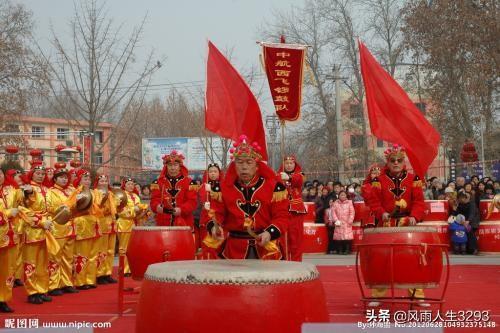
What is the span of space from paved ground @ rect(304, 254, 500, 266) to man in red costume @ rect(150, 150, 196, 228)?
465 centimetres

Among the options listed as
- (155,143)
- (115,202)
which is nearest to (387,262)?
(115,202)

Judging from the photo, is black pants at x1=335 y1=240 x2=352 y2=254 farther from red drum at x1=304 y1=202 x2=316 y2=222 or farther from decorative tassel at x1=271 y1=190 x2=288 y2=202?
decorative tassel at x1=271 y1=190 x2=288 y2=202

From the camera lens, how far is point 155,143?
37719 millimetres

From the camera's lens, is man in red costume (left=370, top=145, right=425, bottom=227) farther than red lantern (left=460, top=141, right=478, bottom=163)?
No

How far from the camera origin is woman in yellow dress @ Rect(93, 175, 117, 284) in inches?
388

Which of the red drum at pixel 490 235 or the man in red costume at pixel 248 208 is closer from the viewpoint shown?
the man in red costume at pixel 248 208

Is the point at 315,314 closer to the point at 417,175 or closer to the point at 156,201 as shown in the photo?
the point at 417,175

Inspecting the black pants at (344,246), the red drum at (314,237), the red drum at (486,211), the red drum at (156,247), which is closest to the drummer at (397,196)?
the red drum at (156,247)

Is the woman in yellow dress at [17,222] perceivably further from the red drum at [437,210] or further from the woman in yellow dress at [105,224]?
the red drum at [437,210]

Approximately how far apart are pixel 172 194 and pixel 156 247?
1895 millimetres

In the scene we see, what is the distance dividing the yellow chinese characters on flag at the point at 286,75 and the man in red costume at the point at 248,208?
3543mm

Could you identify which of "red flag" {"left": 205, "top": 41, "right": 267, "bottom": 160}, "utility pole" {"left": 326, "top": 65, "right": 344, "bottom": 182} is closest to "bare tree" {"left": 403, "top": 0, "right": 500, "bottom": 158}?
"utility pole" {"left": 326, "top": 65, "right": 344, "bottom": 182}

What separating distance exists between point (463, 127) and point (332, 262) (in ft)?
40.1

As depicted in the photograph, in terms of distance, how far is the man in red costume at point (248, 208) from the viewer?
5.09 metres
